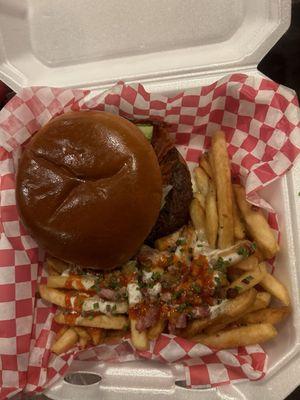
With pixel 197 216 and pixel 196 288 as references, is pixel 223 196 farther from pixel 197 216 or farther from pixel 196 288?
pixel 196 288

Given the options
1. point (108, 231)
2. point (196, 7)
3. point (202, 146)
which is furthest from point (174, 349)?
point (196, 7)

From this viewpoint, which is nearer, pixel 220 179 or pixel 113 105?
pixel 220 179

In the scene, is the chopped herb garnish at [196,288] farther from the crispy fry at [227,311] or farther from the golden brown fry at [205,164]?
the golden brown fry at [205,164]

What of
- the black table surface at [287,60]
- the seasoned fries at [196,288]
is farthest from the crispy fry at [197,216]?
the black table surface at [287,60]

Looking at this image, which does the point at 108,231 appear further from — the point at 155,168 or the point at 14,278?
the point at 14,278

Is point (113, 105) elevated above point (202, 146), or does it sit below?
above

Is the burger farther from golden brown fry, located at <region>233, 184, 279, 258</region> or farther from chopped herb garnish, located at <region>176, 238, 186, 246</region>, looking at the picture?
golden brown fry, located at <region>233, 184, 279, 258</region>
